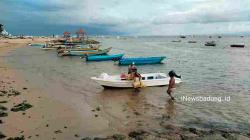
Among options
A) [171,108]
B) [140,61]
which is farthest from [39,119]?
[140,61]

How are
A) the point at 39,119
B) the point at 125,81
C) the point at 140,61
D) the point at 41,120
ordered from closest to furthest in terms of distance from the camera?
the point at 41,120 → the point at 39,119 → the point at 125,81 → the point at 140,61

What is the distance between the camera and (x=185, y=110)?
16578mm

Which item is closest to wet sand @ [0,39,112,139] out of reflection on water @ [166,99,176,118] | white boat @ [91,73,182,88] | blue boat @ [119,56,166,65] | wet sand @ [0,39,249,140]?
wet sand @ [0,39,249,140]

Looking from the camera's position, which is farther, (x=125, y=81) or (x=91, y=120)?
(x=125, y=81)

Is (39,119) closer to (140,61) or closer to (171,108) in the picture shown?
(171,108)

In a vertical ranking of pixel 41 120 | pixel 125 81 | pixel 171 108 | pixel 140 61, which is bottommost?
pixel 171 108

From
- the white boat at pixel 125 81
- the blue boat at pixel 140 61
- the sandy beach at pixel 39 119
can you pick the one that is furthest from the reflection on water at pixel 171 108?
the blue boat at pixel 140 61

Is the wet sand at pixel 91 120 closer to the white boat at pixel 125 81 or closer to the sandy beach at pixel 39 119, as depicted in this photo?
the sandy beach at pixel 39 119

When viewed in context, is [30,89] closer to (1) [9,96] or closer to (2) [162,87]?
(1) [9,96]

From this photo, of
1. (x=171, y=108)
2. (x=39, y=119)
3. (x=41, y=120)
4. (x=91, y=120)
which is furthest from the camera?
(x=171, y=108)

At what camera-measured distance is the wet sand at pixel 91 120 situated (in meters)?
11.9

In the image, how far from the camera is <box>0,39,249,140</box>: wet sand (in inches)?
467

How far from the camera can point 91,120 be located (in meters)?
13.9

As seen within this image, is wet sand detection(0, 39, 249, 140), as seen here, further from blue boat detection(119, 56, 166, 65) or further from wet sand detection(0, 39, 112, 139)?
blue boat detection(119, 56, 166, 65)
